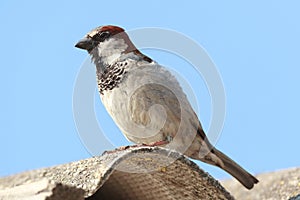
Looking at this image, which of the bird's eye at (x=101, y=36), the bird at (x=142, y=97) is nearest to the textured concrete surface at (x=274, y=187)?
the bird at (x=142, y=97)

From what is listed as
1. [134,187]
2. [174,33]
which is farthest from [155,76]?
[134,187]

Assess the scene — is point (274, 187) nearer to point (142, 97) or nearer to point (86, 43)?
point (142, 97)

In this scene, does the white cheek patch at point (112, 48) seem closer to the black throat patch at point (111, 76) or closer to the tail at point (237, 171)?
the black throat patch at point (111, 76)

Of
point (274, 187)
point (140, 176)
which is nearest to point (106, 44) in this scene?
point (140, 176)

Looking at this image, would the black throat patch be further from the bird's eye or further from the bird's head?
the bird's eye

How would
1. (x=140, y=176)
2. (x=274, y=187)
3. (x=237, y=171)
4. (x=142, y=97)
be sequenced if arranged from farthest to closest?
1. (x=274, y=187)
2. (x=237, y=171)
3. (x=142, y=97)
4. (x=140, y=176)

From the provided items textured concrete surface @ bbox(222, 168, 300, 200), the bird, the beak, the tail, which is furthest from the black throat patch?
textured concrete surface @ bbox(222, 168, 300, 200)
